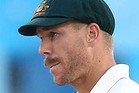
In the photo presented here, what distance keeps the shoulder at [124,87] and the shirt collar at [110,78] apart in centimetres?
2

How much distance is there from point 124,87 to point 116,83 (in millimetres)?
48

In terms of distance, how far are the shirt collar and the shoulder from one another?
0.05 feet

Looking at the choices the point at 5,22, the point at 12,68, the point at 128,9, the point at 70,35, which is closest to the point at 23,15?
the point at 5,22

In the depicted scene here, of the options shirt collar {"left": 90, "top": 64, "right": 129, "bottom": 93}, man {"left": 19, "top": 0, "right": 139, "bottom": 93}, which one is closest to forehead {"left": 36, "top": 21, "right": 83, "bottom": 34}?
man {"left": 19, "top": 0, "right": 139, "bottom": 93}

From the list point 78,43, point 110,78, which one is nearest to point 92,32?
point 78,43

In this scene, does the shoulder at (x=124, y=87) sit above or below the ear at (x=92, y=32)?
below

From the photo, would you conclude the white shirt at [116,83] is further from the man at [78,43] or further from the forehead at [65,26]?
the forehead at [65,26]

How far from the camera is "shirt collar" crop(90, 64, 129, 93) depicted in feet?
3.25

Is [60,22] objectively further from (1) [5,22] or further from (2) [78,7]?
(1) [5,22]

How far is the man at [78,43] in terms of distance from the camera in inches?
39.4

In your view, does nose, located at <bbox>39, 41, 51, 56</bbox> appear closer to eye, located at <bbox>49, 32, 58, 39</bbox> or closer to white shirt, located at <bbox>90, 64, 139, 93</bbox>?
eye, located at <bbox>49, 32, 58, 39</bbox>

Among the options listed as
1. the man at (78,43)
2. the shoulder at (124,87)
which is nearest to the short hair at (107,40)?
the man at (78,43)

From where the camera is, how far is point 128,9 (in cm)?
169

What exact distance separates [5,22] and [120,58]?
651 millimetres
